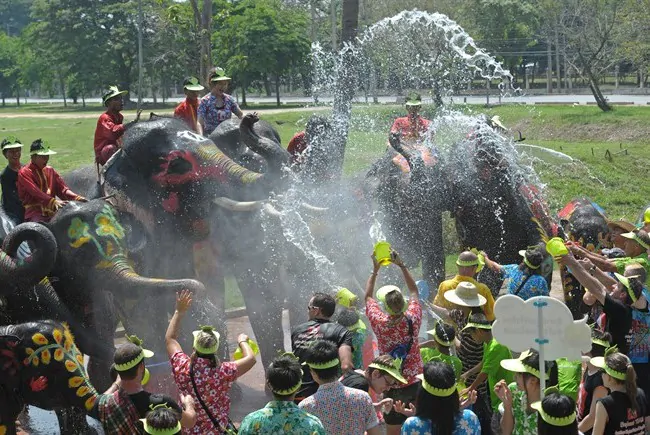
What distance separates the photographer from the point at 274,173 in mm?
10531

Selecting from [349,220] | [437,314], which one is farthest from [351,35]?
[437,314]

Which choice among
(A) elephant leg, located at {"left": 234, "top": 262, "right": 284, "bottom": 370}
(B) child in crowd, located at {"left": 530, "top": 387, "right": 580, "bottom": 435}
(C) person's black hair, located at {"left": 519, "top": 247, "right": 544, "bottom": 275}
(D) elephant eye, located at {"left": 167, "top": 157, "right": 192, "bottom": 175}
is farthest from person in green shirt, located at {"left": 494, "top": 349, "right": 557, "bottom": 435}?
Result: (D) elephant eye, located at {"left": 167, "top": 157, "right": 192, "bottom": 175}

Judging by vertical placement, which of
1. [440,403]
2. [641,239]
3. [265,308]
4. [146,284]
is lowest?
[265,308]

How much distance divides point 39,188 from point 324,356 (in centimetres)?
441

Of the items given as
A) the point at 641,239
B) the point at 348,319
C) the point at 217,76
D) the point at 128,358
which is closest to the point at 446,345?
the point at 348,319

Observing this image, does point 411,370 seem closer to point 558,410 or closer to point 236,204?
point 558,410

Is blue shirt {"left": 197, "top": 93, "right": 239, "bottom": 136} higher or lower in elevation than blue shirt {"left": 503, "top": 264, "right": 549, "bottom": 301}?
higher

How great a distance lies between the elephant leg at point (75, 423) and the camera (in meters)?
8.72

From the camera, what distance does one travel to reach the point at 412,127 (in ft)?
40.0

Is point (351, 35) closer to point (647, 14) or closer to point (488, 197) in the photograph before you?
point (488, 197)

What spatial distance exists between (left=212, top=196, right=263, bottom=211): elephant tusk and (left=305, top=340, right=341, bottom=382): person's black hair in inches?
167

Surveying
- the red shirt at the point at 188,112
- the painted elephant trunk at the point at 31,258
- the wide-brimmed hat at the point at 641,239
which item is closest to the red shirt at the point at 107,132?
the red shirt at the point at 188,112

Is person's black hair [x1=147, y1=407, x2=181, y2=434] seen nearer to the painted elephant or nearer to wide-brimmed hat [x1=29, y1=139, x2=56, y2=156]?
the painted elephant

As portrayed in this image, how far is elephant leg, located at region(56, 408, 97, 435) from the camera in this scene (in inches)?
343
